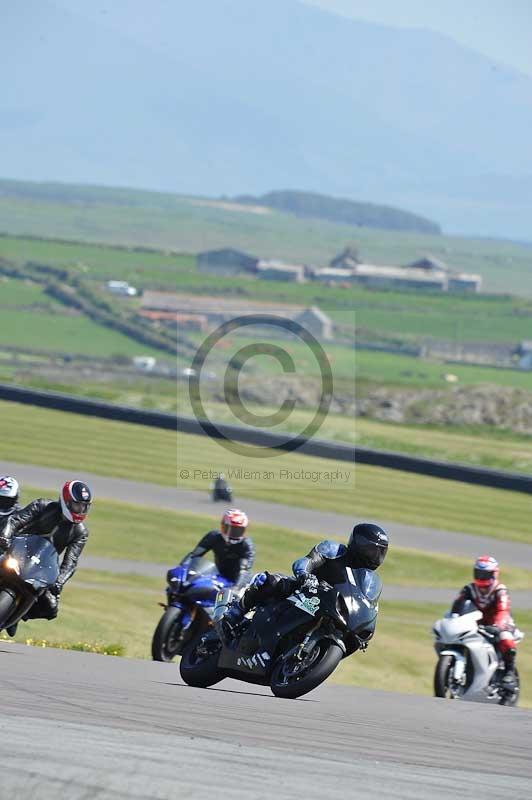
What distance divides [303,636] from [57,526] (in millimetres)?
3265

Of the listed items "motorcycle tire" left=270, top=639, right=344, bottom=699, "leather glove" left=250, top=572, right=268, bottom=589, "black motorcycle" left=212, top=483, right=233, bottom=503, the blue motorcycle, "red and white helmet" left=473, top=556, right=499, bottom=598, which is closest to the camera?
"motorcycle tire" left=270, top=639, right=344, bottom=699

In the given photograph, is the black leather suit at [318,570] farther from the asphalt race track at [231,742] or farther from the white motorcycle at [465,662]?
the white motorcycle at [465,662]

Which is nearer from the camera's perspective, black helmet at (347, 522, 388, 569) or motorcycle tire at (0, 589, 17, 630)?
black helmet at (347, 522, 388, 569)

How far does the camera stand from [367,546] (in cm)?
1012

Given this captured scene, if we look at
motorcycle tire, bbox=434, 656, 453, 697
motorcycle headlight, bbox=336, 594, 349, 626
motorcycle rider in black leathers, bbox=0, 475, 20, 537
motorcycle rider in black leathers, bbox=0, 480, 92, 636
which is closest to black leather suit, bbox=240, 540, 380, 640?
motorcycle headlight, bbox=336, 594, 349, 626

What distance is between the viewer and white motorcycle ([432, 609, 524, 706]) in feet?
48.7

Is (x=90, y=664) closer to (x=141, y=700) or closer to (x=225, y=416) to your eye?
(x=141, y=700)

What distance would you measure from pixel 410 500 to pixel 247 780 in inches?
1404

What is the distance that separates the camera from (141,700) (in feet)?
30.1

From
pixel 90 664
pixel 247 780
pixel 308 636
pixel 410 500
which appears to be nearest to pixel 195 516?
pixel 410 500

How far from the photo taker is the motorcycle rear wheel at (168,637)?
15.2 metres

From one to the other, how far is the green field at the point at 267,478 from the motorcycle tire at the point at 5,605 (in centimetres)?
2705

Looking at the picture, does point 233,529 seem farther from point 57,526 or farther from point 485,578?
point 57,526

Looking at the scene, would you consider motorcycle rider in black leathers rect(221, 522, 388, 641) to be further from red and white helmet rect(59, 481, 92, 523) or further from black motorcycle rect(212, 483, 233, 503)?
black motorcycle rect(212, 483, 233, 503)
